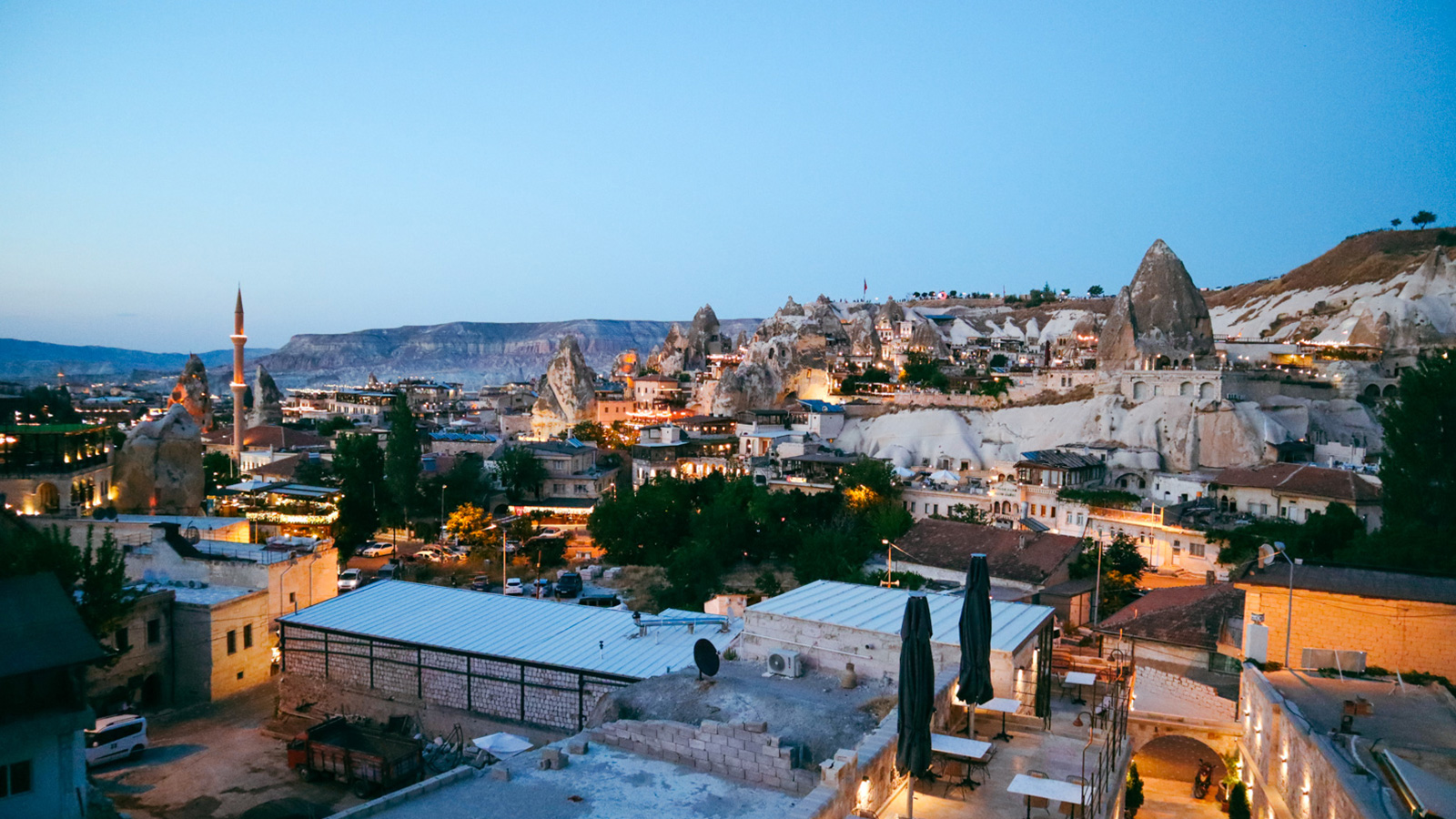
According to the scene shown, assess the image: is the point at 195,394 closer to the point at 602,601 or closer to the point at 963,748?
the point at 602,601

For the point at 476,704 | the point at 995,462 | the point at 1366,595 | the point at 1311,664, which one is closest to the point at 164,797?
the point at 476,704

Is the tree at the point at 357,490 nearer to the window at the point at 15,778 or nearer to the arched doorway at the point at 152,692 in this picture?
the arched doorway at the point at 152,692

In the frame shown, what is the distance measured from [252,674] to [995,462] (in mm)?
35091

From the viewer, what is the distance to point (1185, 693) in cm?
1844

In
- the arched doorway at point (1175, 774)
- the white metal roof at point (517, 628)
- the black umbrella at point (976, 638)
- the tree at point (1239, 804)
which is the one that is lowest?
the arched doorway at point (1175, 774)

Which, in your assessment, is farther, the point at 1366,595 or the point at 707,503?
the point at 707,503

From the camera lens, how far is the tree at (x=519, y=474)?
44250mm

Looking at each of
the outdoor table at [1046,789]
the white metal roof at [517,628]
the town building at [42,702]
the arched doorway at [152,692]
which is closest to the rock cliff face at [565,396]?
the arched doorway at [152,692]

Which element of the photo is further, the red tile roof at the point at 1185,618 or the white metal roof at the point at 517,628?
the red tile roof at the point at 1185,618

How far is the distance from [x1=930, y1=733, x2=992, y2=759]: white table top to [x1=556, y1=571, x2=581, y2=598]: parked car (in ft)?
67.9

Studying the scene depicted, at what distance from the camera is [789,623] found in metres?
12.6

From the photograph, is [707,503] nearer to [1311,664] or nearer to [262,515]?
[262,515]

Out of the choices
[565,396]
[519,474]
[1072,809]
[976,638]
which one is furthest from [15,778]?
[565,396]

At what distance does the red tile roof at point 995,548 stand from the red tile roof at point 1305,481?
28.8 feet
